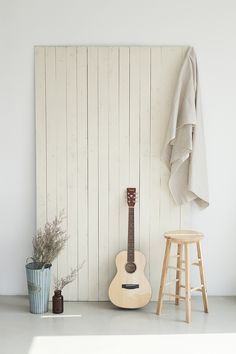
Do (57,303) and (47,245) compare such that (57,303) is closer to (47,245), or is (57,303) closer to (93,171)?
(47,245)

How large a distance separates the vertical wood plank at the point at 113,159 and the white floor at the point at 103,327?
0.47 meters

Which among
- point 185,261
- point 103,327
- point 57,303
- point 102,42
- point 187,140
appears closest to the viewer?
point 103,327

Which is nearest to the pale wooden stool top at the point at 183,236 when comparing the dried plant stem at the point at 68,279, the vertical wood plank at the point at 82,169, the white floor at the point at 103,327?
the white floor at the point at 103,327

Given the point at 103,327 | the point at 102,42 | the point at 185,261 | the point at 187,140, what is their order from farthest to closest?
the point at 102,42 < the point at 187,140 < the point at 185,261 < the point at 103,327

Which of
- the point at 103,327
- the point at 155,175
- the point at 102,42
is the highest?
the point at 102,42

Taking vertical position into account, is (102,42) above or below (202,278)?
above

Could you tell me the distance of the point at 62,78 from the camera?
4.33 metres

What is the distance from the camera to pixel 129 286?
164 inches

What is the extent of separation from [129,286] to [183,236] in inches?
21.9

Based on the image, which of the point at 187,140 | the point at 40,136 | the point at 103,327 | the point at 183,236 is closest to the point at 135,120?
the point at 187,140

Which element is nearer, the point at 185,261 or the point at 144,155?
the point at 185,261

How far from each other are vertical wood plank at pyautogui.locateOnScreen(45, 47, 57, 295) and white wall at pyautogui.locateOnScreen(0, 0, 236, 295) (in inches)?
5.3

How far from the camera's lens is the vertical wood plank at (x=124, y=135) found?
14.2ft

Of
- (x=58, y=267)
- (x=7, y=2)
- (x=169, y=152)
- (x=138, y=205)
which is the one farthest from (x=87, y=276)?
(x=7, y=2)
